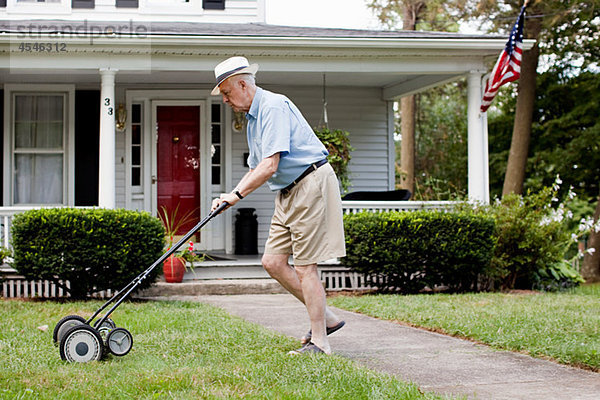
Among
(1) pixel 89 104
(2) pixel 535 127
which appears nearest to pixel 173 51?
(1) pixel 89 104

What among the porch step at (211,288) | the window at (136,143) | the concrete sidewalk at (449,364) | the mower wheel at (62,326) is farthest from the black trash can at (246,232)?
A: the mower wheel at (62,326)

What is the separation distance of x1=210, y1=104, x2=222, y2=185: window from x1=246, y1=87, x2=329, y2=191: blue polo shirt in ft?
23.7

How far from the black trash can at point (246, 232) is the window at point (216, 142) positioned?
0.65 m

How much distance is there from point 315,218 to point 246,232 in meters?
7.20

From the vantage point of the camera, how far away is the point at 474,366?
4.52m

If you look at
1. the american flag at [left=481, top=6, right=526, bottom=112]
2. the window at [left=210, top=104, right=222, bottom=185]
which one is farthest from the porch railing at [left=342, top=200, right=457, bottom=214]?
the window at [left=210, top=104, right=222, bottom=185]

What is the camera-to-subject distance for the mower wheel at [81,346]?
4324mm

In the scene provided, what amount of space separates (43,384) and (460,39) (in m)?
7.74

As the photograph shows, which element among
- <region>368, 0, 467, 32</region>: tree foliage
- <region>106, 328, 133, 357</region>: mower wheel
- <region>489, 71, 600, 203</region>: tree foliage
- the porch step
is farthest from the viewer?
<region>368, 0, 467, 32</region>: tree foliage

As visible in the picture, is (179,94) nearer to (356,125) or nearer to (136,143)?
(136,143)

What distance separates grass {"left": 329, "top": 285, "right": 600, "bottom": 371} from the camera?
5016 millimetres

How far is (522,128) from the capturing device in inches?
701

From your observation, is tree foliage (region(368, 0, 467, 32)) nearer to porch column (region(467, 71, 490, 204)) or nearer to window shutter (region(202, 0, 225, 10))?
window shutter (region(202, 0, 225, 10))

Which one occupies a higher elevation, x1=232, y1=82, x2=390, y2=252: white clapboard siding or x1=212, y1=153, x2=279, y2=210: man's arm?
x1=232, y1=82, x2=390, y2=252: white clapboard siding
